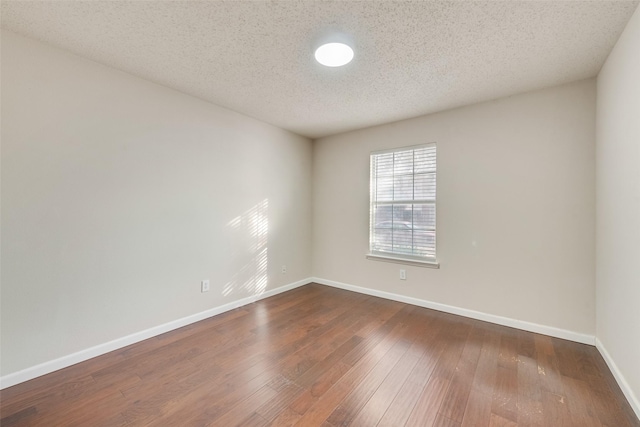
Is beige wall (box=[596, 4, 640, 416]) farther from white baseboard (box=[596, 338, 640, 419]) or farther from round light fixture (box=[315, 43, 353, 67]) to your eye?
round light fixture (box=[315, 43, 353, 67])

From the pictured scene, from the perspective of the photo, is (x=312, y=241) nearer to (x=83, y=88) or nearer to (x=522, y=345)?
(x=522, y=345)

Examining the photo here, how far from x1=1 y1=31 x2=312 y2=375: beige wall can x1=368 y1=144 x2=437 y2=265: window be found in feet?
5.95

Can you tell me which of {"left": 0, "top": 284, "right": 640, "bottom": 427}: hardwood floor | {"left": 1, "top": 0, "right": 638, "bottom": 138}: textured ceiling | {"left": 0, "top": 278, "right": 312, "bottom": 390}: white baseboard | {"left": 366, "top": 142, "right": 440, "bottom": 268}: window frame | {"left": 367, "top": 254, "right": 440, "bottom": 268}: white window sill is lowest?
{"left": 0, "top": 284, "right": 640, "bottom": 427}: hardwood floor

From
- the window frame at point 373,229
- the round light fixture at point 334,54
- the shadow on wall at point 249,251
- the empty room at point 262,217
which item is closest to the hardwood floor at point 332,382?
the empty room at point 262,217

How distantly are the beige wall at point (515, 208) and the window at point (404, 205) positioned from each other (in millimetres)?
127

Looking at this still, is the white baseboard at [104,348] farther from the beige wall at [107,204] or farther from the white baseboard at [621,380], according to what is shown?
the white baseboard at [621,380]

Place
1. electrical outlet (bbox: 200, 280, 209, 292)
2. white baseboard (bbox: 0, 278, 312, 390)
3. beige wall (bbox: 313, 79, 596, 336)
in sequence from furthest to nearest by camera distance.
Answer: electrical outlet (bbox: 200, 280, 209, 292)
beige wall (bbox: 313, 79, 596, 336)
white baseboard (bbox: 0, 278, 312, 390)

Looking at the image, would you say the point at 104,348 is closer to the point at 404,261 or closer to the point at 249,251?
the point at 249,251

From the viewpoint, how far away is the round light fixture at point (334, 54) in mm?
Answer: 1945

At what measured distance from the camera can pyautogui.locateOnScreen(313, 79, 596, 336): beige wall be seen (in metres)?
2.45

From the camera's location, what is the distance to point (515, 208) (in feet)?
9.03

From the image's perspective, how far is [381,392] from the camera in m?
1.78

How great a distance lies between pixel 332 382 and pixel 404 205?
2412 millimetres

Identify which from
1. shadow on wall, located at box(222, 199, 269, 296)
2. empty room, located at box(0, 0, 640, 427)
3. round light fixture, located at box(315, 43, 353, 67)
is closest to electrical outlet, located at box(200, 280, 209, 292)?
empty room, located at box(0, 0, 640, 427)
